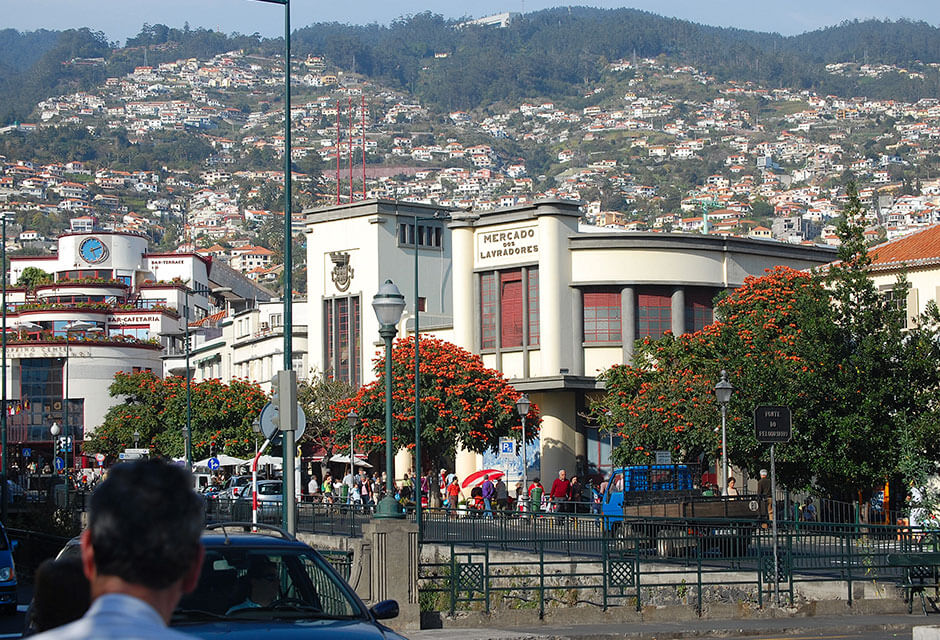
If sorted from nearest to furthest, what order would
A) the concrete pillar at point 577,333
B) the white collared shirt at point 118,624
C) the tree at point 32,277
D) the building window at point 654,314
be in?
the white collared shirt at point 118,624, the concrete pillar at point 577,333, the building window at point 654,314, the tree at point 32,277

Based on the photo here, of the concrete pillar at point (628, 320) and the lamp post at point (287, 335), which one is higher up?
the concrete pillar at point (628, 320)

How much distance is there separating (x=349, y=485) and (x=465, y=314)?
1346 centimetres

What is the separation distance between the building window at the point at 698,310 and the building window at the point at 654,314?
909mm

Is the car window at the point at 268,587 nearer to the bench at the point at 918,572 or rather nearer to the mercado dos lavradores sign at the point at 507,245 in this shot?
the bench at the point at 918,572

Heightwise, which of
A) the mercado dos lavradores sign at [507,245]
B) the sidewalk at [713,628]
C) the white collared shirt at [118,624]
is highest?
the mercado dos lavradores sign at [507,245]

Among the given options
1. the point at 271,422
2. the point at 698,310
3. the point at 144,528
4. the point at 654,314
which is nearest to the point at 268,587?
the point at 144,528

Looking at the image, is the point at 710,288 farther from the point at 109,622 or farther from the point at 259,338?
the point at 109,622

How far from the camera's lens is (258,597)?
9180 mm

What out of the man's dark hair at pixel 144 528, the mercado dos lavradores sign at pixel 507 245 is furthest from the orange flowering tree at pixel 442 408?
the man's dark hair at pixel 144 528

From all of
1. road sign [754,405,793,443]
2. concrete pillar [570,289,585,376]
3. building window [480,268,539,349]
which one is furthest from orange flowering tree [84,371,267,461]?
road sign [754,405,793,443]

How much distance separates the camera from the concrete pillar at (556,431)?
192 ft

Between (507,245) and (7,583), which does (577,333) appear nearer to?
(507,245)

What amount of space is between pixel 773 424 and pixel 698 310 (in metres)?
39.8

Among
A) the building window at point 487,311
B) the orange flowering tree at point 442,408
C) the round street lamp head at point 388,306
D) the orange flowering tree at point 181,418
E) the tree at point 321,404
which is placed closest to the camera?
the round street lamp head at point 388,306
